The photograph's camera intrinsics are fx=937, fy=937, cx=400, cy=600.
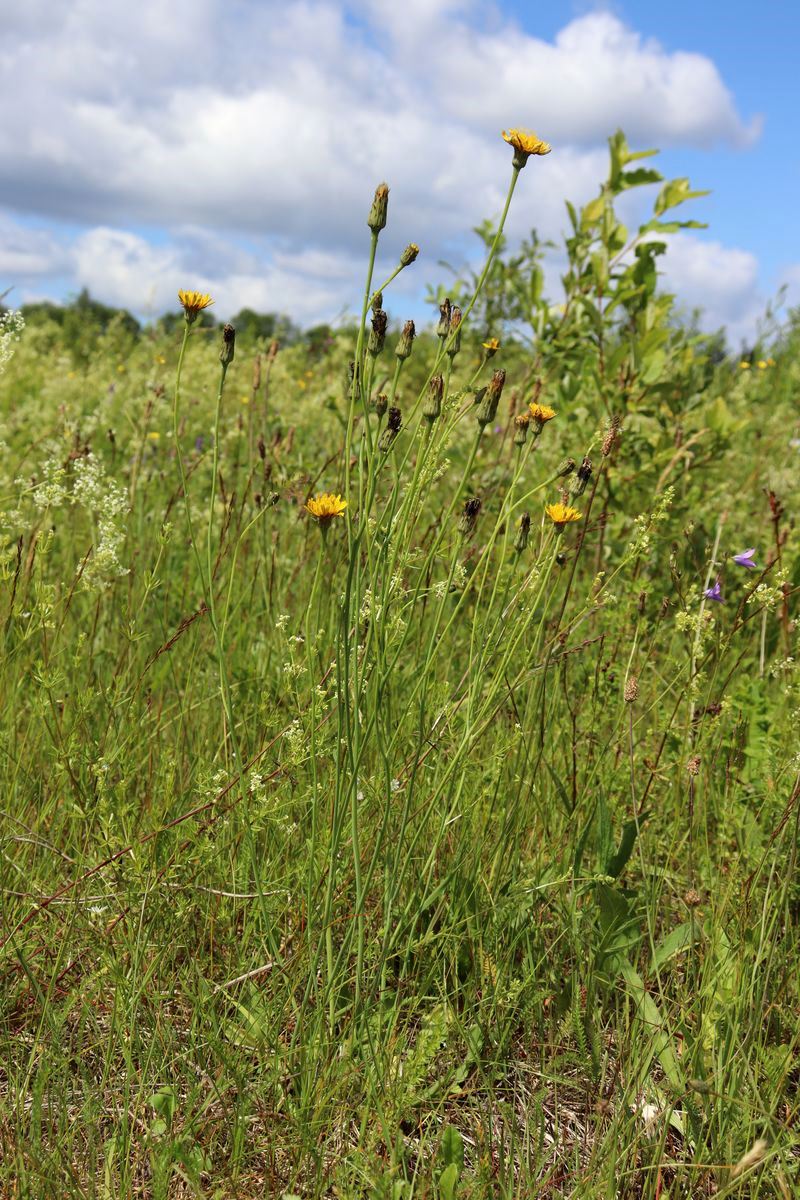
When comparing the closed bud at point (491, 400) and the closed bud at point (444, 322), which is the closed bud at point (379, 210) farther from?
the closed bud at point (491, 400)

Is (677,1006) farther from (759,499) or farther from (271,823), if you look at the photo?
(759,499)

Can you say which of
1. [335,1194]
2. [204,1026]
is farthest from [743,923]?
[204,1026]

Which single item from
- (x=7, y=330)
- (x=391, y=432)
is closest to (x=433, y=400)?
(x=391, y=432)

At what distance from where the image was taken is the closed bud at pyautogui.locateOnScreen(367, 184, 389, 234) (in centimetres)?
134

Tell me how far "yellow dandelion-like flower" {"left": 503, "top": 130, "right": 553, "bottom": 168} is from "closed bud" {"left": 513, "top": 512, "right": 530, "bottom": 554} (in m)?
0.55

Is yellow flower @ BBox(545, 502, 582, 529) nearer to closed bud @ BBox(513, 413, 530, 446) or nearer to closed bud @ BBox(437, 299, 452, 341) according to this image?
closed bud @ BBox(513, 413, 530, 446)

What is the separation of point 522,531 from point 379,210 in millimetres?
563

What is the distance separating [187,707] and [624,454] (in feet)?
6.23

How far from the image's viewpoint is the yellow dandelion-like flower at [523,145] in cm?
142

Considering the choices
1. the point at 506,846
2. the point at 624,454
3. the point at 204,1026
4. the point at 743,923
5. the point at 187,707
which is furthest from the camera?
the point at 624,454

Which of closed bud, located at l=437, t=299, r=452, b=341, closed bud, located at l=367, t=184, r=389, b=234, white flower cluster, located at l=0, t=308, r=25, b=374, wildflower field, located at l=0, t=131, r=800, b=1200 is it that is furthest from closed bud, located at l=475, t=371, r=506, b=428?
white flower cluster, located at l=0, t=308, r=25, b=374

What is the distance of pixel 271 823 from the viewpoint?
1709 mm

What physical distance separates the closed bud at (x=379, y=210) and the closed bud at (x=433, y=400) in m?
0.23

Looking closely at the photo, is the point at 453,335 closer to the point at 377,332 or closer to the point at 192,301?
the point at 377,332
